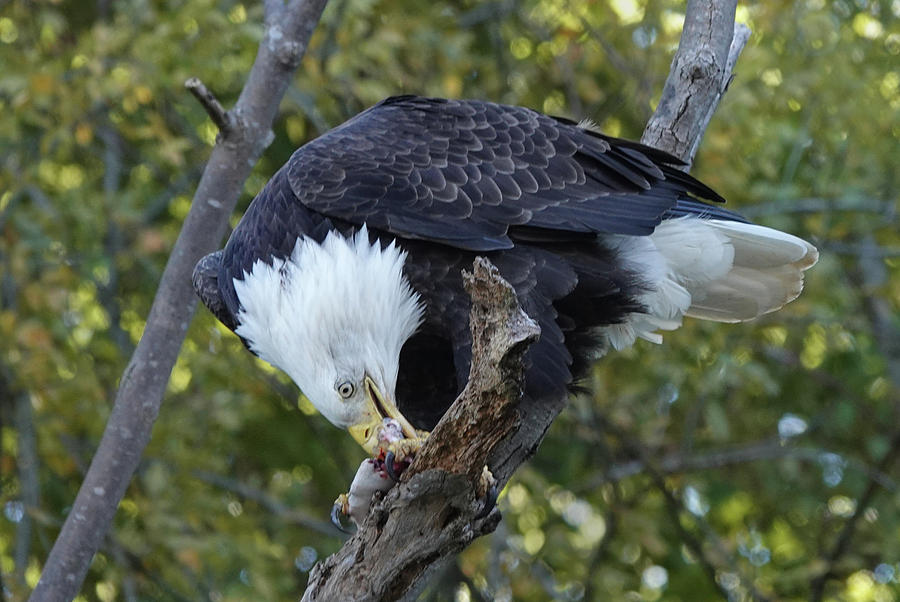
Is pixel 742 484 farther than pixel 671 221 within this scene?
Yes

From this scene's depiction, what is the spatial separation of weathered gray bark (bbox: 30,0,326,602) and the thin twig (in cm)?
1

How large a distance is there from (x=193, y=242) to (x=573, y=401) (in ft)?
7.97

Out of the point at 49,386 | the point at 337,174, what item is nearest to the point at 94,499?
the point at 337,174

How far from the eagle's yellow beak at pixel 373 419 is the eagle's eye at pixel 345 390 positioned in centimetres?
4

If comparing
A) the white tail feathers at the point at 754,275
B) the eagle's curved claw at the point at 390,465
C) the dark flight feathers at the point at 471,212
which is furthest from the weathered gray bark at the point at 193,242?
the white tail feathers at the point at 754,275

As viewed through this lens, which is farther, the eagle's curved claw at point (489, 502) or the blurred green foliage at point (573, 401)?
→ the blurred green foliage at point (573, 401)

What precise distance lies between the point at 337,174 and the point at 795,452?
325 centimetres

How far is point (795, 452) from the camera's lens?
5.77 metres

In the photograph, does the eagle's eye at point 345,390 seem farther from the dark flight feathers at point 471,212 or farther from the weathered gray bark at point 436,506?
the weathered gray bark at point 436,506

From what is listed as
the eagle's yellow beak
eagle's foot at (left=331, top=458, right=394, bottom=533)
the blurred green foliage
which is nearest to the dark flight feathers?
the eagle's yellow beak

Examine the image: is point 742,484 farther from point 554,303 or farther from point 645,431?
point 554,303

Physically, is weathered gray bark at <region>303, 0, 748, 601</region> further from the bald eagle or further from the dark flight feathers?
the dark flight feathers

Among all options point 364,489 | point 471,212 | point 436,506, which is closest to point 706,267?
point 471,212

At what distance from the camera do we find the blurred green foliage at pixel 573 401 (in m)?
5.43
